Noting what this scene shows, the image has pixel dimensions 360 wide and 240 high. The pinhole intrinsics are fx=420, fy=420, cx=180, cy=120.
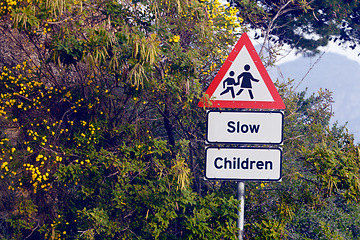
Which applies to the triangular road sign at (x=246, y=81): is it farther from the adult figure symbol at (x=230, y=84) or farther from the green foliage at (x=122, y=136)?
the green foliage at (x=122, y=136)

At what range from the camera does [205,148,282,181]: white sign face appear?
12.2ft

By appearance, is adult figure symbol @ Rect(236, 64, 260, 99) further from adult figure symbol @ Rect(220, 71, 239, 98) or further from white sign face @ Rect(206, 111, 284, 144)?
white sign face @ Rect(206, 111, 284, 144)

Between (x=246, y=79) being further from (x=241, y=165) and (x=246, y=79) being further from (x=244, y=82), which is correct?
(x=241, y=165)

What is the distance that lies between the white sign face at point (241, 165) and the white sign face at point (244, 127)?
0.37ft

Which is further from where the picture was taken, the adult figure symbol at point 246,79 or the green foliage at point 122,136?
the green foliage at point 122,136

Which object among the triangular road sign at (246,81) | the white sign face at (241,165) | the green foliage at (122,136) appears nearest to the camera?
the white sign face at (241,165)

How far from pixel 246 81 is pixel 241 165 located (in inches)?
30.2

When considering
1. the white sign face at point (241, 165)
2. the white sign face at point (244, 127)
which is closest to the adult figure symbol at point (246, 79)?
the white sign face at point (244, 127)

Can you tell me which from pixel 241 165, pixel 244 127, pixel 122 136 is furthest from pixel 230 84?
pixel 122 136

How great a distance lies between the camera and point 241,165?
3.73 metres

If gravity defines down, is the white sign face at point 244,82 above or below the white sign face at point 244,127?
above

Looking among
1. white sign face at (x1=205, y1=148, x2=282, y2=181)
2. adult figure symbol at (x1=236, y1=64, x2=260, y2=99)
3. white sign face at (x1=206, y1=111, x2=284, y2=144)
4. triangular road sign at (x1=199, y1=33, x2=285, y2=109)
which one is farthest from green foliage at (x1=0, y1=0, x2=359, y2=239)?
adult figure symbol at (x1=236, y1=64, x2=260, y2=99)


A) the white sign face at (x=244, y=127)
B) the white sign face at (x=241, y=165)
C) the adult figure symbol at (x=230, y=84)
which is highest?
the adult figure symbol at (x=230, y=84)

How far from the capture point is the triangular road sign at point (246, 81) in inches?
151
